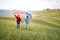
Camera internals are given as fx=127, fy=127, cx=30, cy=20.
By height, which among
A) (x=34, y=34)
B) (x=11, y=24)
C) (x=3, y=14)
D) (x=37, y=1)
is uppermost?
(x=37, y=1)

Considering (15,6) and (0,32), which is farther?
(15,6)

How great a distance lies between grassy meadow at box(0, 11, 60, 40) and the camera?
219cm

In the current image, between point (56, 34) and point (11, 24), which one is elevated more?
point (11, 24)

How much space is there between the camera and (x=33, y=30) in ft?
7.41

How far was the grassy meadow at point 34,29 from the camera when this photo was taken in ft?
7.18

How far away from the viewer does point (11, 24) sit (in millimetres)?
2256

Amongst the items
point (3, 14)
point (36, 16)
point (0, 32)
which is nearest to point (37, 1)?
point (36, 16)

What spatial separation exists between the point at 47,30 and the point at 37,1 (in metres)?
0.57

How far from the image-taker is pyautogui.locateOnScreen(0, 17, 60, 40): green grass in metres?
2.19

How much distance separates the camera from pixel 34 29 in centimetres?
227

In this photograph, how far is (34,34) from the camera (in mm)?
2227

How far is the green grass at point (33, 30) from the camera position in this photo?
7.17 feet

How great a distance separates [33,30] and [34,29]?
27mm

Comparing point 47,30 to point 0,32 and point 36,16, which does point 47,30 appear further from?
point 0,32
